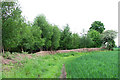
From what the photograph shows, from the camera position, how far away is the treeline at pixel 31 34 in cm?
1011

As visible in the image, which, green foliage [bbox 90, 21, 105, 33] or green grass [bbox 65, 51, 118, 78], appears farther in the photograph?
green foliage [bbox 90, 21, 105, 33]

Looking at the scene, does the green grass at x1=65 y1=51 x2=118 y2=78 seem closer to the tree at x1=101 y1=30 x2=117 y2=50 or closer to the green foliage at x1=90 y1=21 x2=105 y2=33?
the tree at x1=101 y1=30 x2=117 y2=50

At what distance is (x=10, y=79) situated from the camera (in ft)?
16.3

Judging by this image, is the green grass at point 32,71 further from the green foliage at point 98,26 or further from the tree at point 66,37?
the green foliage at point 98,26

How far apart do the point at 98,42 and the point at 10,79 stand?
111ft

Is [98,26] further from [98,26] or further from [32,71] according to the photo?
[32,71]

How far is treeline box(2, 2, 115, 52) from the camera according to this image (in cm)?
1011

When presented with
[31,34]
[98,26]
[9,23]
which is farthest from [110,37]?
[9,23]

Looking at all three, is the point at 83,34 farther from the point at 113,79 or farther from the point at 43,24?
the point at 113,79

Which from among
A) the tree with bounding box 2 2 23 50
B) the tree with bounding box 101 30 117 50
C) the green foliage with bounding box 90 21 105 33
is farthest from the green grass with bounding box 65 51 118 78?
the green foliage with bounding box 90 21 105 33

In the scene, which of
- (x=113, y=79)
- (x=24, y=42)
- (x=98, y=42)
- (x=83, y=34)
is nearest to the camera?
(x=113, y=79)

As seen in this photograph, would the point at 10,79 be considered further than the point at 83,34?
No

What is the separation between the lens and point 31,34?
19.7 meters

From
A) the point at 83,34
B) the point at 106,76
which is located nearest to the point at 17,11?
the point at 106,76
